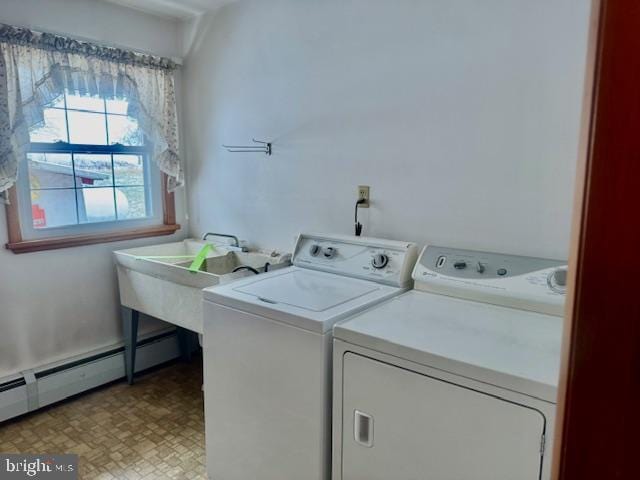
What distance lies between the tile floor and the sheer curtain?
4.14ft

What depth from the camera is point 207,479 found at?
196 cm

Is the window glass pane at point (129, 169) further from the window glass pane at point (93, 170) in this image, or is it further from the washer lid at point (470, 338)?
the washer lid at point (470, 338)

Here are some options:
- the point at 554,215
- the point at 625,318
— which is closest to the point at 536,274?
the point at 554,215

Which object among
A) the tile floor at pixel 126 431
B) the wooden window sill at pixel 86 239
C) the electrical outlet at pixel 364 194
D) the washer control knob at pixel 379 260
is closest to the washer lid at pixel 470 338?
the washer control knob at pixel 379 260

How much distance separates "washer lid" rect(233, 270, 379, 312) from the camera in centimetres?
161

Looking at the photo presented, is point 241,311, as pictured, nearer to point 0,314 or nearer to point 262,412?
point 262,412

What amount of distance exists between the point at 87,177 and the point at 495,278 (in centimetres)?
235

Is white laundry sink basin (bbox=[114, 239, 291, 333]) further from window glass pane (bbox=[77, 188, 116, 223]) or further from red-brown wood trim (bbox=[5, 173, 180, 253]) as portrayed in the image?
window glass pane (bbox=[77, 188, 116, 223])

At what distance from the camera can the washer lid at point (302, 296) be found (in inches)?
58.1

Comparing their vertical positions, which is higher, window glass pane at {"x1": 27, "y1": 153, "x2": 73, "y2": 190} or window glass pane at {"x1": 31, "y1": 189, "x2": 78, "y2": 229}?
window glass pane at {"x1": 27, "y1": 153, "x2": 73, "y2": 190}

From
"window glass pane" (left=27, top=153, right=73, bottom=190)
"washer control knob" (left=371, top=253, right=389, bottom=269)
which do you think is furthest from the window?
"washer control knob" (left=371, top=253, right=389, bottom=269)

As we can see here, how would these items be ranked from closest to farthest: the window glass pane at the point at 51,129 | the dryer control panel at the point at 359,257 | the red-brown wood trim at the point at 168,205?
the dryer control panel at the point at 359,257 → the window glass pane at the point at 51,129 → the red-brown wood trim at the point at 168,205

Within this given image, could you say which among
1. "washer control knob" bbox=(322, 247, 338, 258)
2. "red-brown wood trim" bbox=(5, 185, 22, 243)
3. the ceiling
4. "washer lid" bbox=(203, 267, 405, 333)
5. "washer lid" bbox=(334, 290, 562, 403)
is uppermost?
the ceiling

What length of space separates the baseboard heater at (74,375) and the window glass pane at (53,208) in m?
0.82
